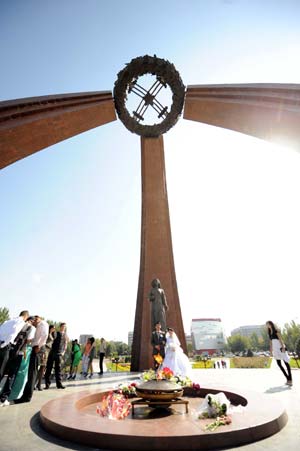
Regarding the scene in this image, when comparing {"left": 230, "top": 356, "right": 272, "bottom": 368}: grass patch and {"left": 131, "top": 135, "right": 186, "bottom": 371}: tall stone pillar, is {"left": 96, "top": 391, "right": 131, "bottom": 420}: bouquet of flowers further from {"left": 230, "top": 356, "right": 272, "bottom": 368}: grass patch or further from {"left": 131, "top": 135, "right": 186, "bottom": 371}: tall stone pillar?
{"left": 230, "top": 356, "right": 272, "bottom": 368}: grass patch

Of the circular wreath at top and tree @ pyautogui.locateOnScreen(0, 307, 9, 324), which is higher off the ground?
the circular wreath at top

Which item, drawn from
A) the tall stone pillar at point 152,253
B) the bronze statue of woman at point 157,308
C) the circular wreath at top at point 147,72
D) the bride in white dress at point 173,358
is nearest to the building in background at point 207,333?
the tall stone pillar at point 152,253

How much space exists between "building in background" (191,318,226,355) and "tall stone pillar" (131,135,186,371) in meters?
106

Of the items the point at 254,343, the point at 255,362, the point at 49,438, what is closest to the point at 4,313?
the point at 255,362

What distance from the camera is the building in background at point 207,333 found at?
357ft

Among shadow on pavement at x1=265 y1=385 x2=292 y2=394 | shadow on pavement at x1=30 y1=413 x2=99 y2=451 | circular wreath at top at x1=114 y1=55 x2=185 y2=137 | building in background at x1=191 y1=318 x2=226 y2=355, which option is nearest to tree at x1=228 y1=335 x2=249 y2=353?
building in background at x1=191 y1=318 x2=226 y2=355

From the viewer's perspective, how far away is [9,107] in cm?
603

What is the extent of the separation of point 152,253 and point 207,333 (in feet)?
386

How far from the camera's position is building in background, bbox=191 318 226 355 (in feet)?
357

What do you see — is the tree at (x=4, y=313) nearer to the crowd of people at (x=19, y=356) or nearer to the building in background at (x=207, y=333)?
the crowd of people at (x=19, y=356)

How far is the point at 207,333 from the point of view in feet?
384

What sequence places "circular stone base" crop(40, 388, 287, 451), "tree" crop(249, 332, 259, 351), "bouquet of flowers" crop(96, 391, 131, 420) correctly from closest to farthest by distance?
1. "circular stone base" crop(40, 388, 287, 451)
2. "bouquet of flowers" crop(96, 391, 131, 420)
3. "tree" crop(249, 332, 259, 351)

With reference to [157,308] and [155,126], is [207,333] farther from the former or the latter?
[157,308]

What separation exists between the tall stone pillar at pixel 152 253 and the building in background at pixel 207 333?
106 meters
